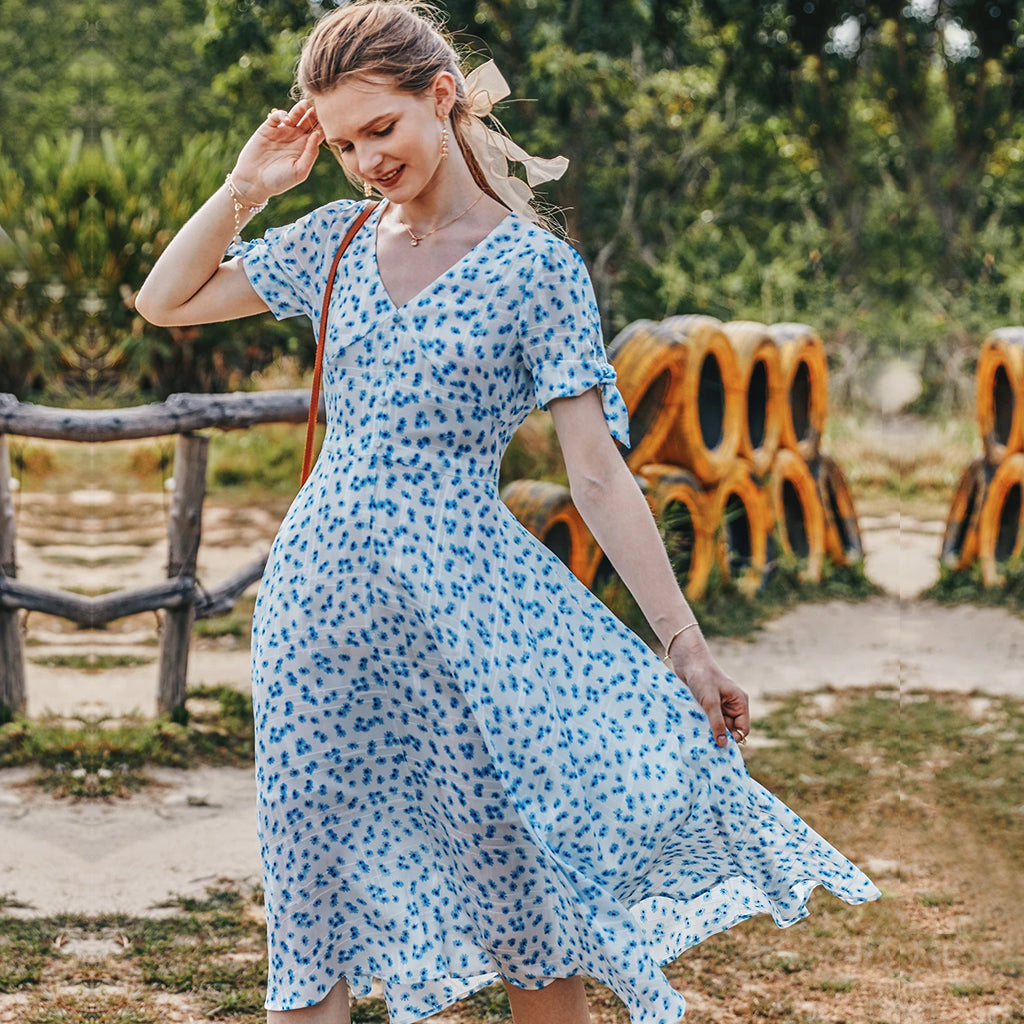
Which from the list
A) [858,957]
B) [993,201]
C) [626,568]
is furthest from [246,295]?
[993,201]

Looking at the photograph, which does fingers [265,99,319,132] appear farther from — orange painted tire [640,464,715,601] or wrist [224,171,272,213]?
orange painted tire [640,464,715,601]

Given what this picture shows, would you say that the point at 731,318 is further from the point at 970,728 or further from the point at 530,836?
the point at 530,836

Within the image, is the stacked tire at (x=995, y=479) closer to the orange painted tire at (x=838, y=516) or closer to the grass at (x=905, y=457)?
the orange painted tire at (x=838, y=516)

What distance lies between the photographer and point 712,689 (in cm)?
190

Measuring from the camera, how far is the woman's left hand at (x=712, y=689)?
1.87 metres

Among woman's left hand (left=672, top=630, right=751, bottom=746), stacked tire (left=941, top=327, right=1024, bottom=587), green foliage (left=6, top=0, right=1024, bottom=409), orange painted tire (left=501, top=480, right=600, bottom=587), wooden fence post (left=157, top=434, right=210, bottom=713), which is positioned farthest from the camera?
green foliage (left=6, top=0, right=1024, bottom=409)

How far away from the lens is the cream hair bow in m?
1.93

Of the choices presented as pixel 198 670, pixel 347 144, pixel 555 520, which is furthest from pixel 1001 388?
pixel 347 144

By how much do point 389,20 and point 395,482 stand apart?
2.06 ft

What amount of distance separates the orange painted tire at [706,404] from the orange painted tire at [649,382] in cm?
4

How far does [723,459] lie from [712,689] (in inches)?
181

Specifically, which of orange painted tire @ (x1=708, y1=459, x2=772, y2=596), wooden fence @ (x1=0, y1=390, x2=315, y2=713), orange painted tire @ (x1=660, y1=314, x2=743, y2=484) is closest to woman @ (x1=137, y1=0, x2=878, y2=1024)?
wooden fence @ (x1=0, y1=390, x2=315, y2=713)

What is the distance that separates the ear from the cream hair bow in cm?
8

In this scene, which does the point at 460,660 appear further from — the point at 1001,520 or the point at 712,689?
the point at 1001,520
